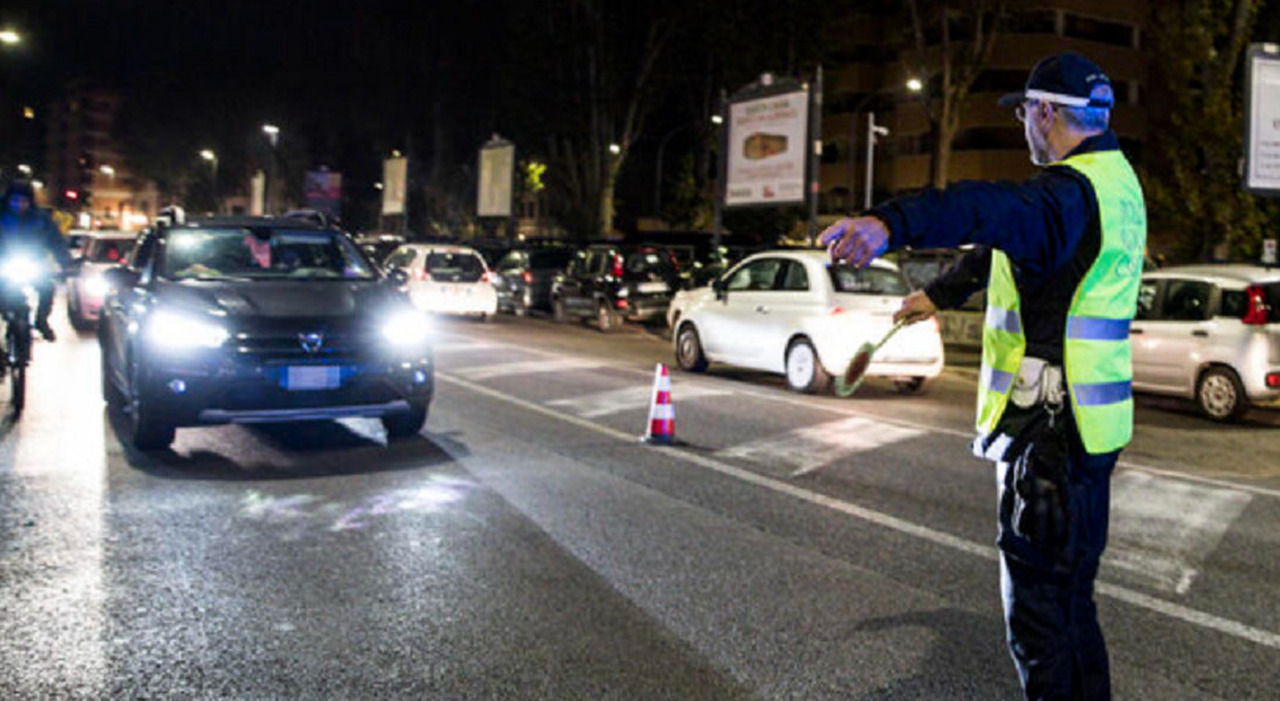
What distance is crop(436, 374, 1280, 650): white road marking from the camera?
16.8ft

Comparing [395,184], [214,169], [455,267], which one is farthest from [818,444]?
[214,169]

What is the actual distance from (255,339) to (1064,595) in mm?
6431

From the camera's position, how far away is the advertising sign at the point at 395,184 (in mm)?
58906

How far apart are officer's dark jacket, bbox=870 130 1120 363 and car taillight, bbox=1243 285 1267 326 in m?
10.5

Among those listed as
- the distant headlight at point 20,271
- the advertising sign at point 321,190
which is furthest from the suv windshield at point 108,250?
the advertising sign at point 321,190

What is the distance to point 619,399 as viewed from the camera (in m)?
12.6

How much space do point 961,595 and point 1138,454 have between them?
17.4ft

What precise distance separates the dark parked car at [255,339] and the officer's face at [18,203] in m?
1.91

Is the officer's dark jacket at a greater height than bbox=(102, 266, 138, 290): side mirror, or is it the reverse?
the officer's dark jacket

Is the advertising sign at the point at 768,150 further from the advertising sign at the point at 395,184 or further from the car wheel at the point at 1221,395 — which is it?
the advertising sign at the point at 395,184

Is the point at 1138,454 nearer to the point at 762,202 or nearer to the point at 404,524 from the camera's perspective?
the point at 404,524

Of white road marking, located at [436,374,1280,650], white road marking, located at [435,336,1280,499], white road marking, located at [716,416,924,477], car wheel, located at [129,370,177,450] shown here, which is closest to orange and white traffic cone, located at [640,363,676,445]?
white road marking, located at [436,374,1280,650]

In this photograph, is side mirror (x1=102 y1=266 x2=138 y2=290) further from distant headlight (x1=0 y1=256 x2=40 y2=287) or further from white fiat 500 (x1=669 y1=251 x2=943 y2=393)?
white fiat 500 (x1=669 y1=251 x2=943 y2=393)

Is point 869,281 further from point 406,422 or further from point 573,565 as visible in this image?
point 573,565
